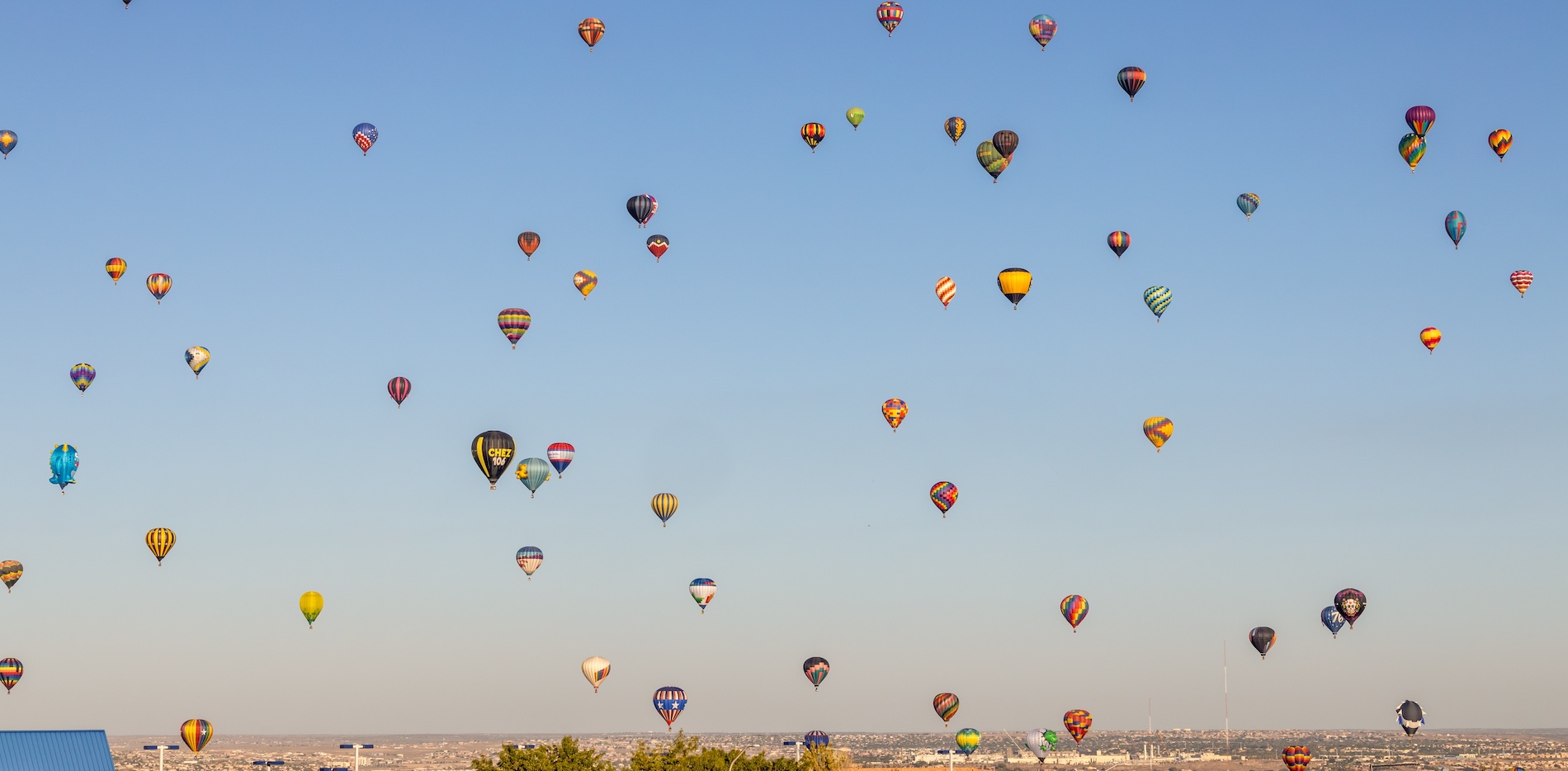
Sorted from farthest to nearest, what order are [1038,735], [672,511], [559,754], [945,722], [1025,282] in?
[1038,735] → [945,722] → [672,511] → [1025,282] → [559,754]

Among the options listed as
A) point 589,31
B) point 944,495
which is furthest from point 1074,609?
point 589,31

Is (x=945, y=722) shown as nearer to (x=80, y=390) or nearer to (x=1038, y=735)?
(x=1038, y=735)

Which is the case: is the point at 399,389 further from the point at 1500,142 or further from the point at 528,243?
the point at 1500,142

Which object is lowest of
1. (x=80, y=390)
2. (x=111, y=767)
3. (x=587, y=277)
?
(x=111, y=767)

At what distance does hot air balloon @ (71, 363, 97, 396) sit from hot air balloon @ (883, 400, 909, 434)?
5079cm

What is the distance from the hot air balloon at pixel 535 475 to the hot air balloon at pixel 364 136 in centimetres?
2105

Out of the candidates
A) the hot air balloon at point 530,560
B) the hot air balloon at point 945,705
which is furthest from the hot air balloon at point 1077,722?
the hot air balloon at point 530,560

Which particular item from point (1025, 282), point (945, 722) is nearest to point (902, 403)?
point (1025, 282)

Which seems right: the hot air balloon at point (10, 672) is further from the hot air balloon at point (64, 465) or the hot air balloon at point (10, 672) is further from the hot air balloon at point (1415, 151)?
the hot air balloon at point (1415, 151)

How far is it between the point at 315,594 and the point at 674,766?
127 ft

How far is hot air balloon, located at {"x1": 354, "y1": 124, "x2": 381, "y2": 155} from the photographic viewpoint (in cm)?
10738

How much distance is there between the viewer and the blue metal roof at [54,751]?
7919 centimetres

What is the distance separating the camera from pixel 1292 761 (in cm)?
13188

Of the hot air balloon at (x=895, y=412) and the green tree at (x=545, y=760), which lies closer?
the green tree at (x=545, y=760)
